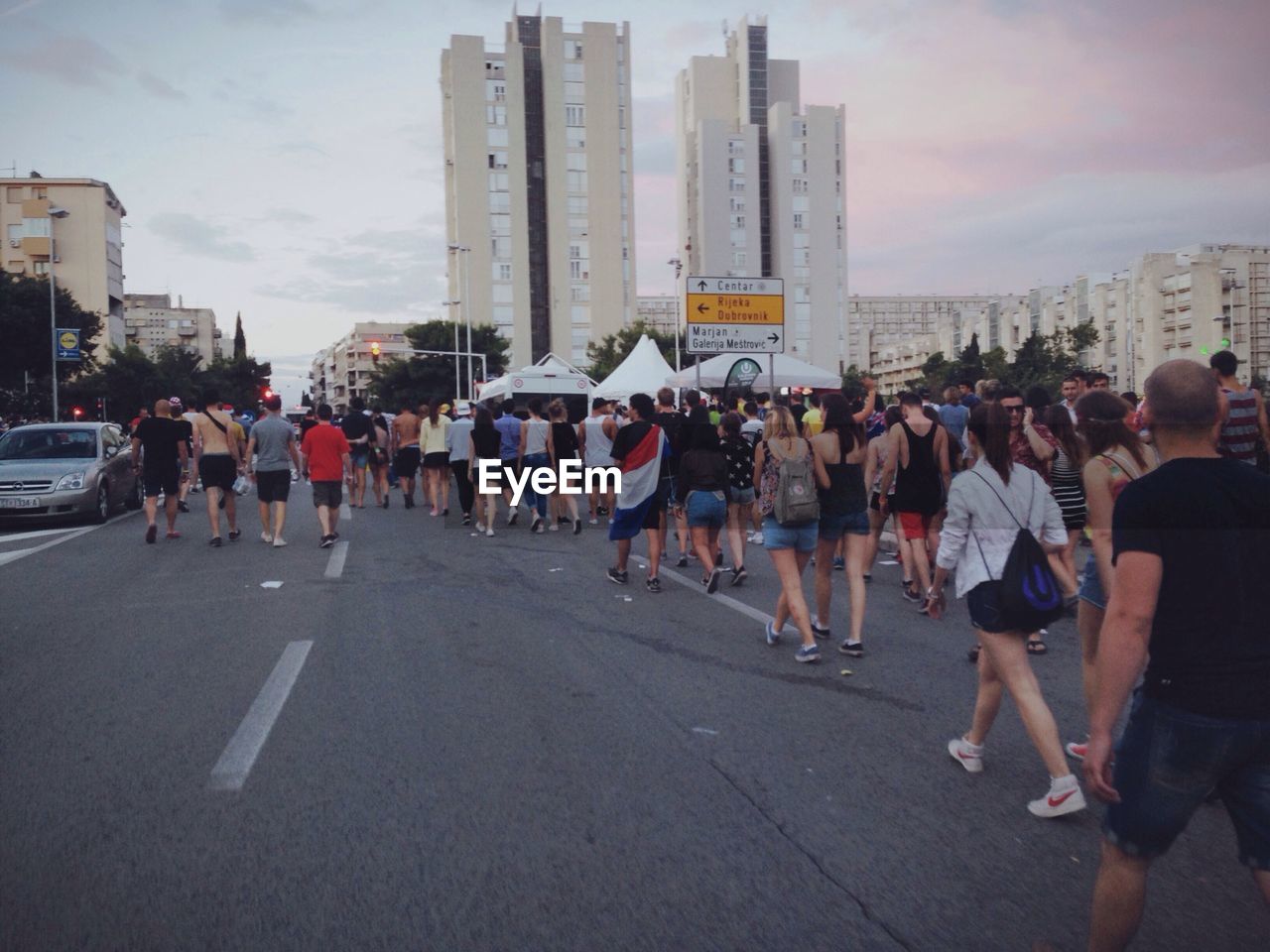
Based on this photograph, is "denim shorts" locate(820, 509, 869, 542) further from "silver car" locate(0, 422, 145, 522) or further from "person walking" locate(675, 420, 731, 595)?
"silver car" locate(0, 422, 145, 522)

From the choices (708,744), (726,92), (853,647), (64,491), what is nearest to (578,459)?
(64,491)

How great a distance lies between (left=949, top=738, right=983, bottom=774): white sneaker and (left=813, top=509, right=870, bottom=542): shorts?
8.97 feet

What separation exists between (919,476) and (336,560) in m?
6.94

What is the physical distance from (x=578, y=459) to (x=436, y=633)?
27.2 ft

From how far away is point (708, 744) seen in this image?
17.6 ft

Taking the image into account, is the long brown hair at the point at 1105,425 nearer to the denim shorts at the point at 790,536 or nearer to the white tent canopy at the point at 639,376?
the denim shorts at the point at 790,536

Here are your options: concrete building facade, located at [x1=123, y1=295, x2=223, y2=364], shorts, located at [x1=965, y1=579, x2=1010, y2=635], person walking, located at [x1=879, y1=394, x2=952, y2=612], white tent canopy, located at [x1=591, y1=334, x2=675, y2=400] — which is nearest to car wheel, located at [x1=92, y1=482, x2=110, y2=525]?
white tent canopy, located at [x1=591, y1=334, x2=675, y2=400]

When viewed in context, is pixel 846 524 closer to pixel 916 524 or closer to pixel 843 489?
pixel 843 489

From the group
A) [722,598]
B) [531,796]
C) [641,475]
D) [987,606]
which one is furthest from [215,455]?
[987,606]

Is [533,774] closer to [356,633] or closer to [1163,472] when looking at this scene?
[1163,472]

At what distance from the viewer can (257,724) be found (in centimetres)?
573

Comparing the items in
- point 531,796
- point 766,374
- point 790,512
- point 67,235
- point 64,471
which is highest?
point 67,235

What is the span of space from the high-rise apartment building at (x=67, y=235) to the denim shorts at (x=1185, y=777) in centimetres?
9364

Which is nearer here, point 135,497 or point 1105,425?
point 1105,425
